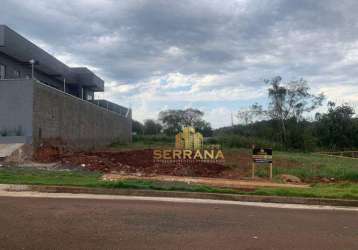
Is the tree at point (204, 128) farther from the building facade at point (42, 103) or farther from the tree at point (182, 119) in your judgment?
the building facade at point (42, 103)

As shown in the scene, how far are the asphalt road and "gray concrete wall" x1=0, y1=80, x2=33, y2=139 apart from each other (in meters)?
12.7

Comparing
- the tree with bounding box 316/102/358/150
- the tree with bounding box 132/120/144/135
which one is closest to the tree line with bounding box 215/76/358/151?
the tree with bounding box 316/102/358/150

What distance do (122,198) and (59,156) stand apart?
12838 mm

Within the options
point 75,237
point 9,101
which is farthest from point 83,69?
point 75,237

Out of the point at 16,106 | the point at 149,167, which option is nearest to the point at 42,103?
the point at 16,106

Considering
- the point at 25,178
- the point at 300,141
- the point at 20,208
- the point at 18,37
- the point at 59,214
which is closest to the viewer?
the point at 59,214

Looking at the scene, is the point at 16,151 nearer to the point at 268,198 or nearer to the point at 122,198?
the point at 122,198

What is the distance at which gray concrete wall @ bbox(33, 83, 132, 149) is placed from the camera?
78.6 feet

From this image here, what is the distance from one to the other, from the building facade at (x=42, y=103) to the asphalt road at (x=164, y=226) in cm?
1293

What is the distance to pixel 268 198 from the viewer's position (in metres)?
12.3

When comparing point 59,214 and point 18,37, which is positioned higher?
point 18,37

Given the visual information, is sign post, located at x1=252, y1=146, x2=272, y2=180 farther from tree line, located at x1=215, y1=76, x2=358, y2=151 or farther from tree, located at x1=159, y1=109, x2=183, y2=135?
tree, located at x1=159, y1=109, x2=183, y2=135

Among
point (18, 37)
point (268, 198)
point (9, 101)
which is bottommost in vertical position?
point (268, 198)

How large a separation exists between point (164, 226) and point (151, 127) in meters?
109
